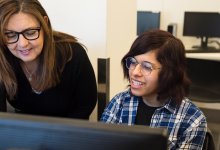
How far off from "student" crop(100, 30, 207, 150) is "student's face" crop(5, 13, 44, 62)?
390 millimetres

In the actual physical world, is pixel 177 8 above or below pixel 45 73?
above

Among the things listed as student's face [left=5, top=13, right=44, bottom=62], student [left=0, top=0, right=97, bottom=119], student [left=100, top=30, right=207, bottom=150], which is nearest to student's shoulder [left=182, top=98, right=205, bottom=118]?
student [left=100, top=30, right=207, bottom=150]

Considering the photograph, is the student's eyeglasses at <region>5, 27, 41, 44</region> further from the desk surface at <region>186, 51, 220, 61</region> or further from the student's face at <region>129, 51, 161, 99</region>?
the desk surface at <region>186, 51, 220, 61</region>

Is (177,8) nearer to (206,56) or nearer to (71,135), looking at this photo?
(206,56)

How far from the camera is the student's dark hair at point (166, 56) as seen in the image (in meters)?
1.22

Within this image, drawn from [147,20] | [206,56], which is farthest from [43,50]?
[147,20]

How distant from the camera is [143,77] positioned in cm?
121

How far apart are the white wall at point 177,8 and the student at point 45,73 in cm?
365

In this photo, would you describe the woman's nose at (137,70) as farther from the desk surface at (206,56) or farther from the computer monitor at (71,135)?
the desk surface at (206,56)

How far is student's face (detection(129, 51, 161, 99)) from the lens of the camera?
1211mm

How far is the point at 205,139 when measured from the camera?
3.98ft

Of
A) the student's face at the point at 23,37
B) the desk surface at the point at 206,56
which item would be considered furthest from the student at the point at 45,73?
the desk surface at the point at 206,56

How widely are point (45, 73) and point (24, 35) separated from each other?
258 millimetres

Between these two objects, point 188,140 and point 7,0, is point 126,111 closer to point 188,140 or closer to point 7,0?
point 188,140
